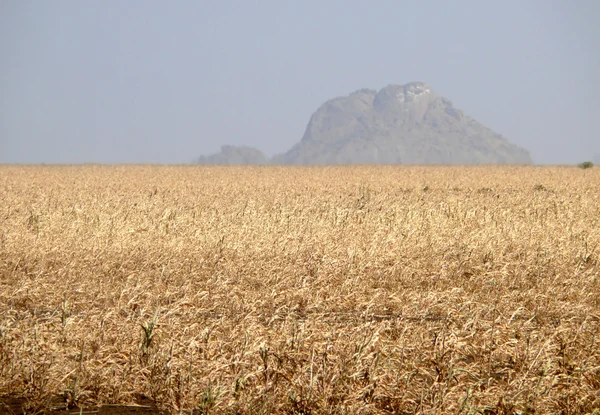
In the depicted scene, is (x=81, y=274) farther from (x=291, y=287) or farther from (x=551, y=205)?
(x=551, y=205)

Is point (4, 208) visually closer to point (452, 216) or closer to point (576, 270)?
point (452, 216)

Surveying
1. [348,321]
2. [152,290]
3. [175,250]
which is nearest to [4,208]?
[175,250]

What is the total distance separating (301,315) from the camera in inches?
314

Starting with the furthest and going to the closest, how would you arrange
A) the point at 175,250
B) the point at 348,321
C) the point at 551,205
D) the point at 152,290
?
the point at 551,205
the point at 175,250
the point at 152,290
the point at 348,321

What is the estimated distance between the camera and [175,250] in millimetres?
10906

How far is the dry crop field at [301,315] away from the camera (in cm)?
549

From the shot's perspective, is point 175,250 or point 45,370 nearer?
point 45,370

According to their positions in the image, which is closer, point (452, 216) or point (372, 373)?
point (372, 373)

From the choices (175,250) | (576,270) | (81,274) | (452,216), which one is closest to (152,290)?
(81,274)

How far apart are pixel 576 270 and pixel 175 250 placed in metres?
5.89

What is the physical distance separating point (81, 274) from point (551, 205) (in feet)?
44.0

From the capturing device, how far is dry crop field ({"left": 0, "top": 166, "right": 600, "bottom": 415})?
5492 millimetres

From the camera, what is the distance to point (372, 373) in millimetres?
5594

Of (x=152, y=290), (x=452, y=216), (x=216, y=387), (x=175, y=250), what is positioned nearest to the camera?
(x=216, y=387)
